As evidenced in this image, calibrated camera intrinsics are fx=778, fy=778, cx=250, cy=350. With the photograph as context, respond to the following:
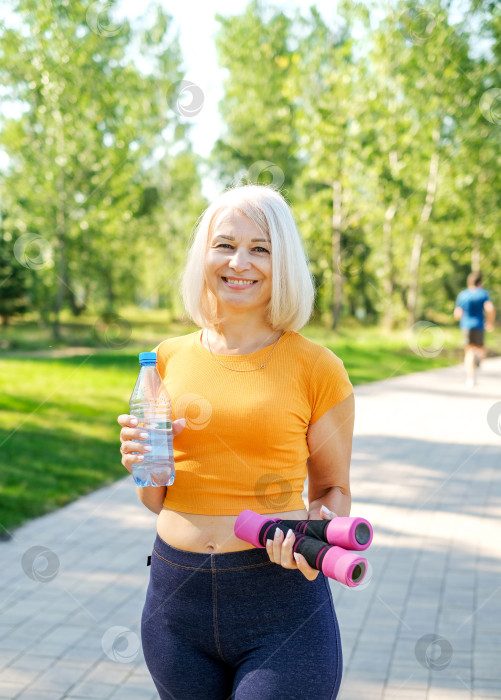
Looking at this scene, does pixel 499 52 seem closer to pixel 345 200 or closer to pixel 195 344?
pixel 345 200

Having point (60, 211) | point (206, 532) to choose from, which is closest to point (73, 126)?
point (60, 211)

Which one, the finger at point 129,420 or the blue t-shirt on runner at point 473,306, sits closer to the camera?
the finger at point 129,420

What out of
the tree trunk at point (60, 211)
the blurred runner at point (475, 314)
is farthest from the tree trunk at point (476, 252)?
the blurred runner at point (475, 314)

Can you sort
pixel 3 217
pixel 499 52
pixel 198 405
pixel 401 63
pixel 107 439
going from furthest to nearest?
pixel 3 217 < pixel 401 63 < pixel 499 52 < pixel 107 439 < pixel 198 405

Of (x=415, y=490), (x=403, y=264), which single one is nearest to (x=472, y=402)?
(x=415, y=490)

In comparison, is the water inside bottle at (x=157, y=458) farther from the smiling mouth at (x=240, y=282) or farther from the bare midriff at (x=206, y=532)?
the smiling mouth at (x=240, y=282)

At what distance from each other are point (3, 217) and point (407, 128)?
38.0ft

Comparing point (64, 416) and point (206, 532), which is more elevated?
point (206, 532)

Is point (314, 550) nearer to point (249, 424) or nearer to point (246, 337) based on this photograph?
point (249, 424)

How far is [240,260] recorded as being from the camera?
78.5 inches

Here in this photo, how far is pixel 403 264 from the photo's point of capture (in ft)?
123

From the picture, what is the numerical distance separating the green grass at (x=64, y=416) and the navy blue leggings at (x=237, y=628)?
4192 millimetres

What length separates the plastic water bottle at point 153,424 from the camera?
6.54 feet

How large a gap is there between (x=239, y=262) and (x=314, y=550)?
0.76m
